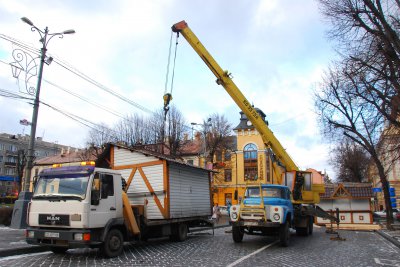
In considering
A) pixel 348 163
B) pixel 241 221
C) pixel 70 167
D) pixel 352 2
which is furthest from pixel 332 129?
pixel 348 163

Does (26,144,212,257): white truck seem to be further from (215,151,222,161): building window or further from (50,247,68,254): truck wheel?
(215,151,222,161): building window

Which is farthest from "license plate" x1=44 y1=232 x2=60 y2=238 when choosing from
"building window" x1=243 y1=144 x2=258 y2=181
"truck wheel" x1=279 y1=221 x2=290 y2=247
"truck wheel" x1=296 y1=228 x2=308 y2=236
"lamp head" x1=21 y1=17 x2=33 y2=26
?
"building window" x1=243 y1=144 x2=258 y2=181

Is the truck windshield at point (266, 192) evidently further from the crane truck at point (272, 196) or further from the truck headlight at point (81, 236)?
the truck headlight at point (81, 236)

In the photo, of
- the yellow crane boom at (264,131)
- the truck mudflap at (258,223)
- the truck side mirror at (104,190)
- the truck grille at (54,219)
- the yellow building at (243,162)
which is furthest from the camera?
the yellow building at (243,162)

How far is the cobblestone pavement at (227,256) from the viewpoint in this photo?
937 cm

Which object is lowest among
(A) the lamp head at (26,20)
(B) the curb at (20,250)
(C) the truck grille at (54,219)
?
(B) the curb at (20,250)

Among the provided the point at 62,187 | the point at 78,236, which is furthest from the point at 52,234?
the point at 62,187

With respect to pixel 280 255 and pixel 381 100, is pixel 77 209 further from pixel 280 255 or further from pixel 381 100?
pixel 381 100

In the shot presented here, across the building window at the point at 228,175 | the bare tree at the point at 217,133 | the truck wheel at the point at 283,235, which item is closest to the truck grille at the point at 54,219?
the truck wheel at the point at 283,235

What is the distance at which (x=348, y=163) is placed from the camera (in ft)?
156

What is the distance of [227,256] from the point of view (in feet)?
34.4

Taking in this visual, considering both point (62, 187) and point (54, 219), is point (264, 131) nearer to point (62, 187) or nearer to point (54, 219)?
point (62, 187)

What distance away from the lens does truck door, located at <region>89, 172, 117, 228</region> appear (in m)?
9.62

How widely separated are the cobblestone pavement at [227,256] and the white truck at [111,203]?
1.50 ft
